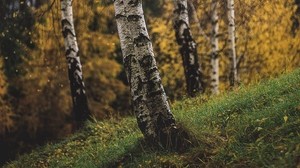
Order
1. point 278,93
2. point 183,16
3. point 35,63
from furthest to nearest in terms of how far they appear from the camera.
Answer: point 35,63, point 183,16, point 278,93

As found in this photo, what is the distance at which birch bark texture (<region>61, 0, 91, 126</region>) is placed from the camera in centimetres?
1440

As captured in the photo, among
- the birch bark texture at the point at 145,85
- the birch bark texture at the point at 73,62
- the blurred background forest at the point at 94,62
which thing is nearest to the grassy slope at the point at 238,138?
the birch bark texture at the point at 145,85

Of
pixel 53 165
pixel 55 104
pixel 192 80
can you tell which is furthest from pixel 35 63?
pixel 53 165

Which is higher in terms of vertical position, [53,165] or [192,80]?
[192,80]

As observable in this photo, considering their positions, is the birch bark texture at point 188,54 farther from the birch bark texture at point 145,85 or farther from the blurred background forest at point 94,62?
the blurred background forest at point 94,62

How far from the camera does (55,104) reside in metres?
26.7

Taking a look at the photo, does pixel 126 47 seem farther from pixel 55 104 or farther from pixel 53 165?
pixel 55 104

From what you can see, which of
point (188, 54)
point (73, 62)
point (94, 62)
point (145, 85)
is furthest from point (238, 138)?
point (94, 62)

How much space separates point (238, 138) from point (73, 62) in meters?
8.83

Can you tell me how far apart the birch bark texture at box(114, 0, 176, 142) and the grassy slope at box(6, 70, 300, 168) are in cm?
28

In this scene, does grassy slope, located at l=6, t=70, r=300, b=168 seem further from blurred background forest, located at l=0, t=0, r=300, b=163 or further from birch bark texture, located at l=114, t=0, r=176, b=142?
blurred background forest, located at l=0, t=0, r=300, b=163

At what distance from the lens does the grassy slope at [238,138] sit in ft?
19.0

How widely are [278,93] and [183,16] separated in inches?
250

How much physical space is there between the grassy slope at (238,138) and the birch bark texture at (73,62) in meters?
4.40
